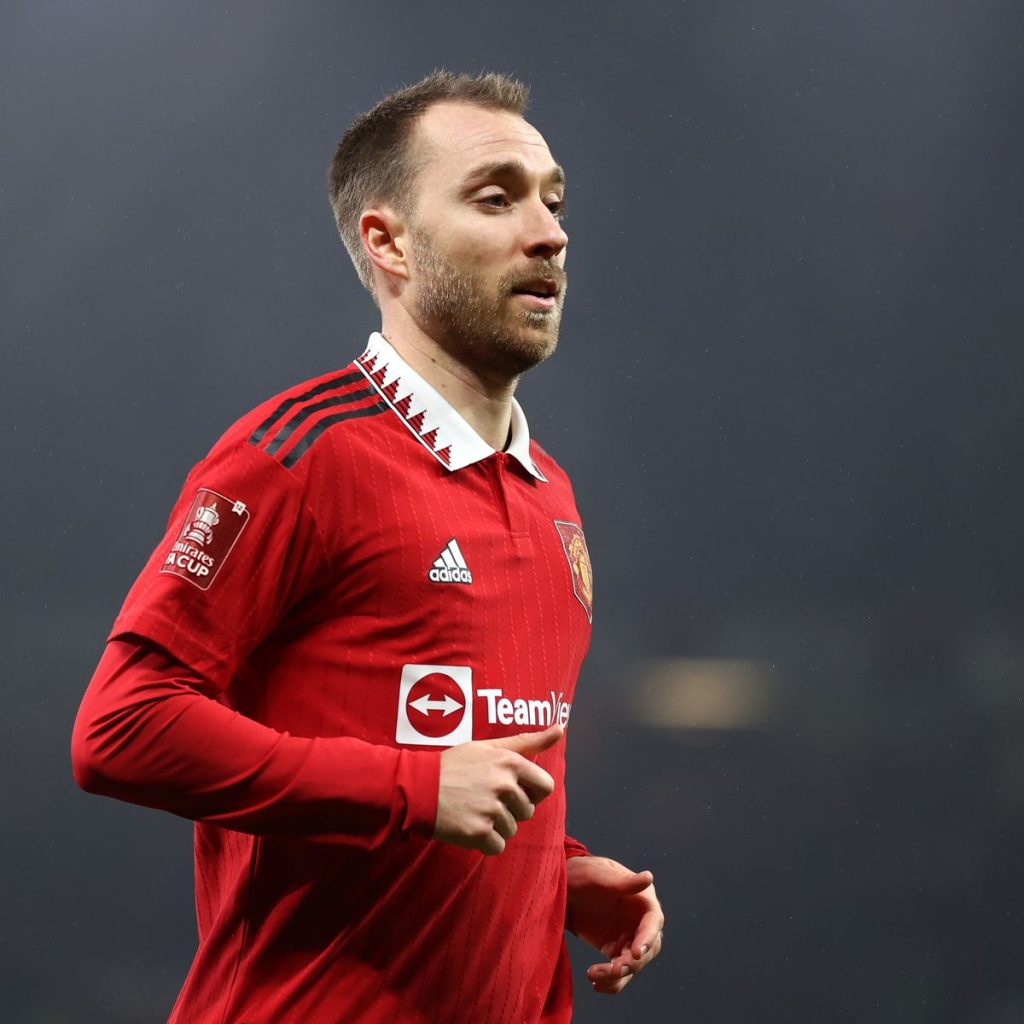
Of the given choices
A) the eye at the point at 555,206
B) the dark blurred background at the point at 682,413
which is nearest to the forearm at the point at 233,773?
the eye at the point at 555,206

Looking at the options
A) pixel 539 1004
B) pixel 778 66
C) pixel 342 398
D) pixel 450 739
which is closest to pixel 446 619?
pixel 450 739

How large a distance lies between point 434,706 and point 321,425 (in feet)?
0.69

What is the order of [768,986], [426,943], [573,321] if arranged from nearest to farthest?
[426,943], [768,986], [573,321]

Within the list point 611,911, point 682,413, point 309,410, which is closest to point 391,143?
point 309,410

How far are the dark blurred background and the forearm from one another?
103 centimetres

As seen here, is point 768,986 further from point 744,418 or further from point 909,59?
point 909,59

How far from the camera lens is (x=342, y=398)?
0.94 m

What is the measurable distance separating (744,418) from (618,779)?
0.55 meters

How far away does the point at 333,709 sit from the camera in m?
0.85

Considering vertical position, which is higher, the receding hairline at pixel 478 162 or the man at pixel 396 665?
the receding hairline at pixel 478 162

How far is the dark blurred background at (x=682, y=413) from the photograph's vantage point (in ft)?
5.72

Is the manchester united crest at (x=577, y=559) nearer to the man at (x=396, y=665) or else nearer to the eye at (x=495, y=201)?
the man at (x=396, y=665)

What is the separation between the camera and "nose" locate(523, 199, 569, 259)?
0.99 m

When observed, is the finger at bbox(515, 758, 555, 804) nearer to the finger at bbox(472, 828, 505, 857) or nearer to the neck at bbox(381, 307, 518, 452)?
the finger at bbox(472, 828, 505, 857)
